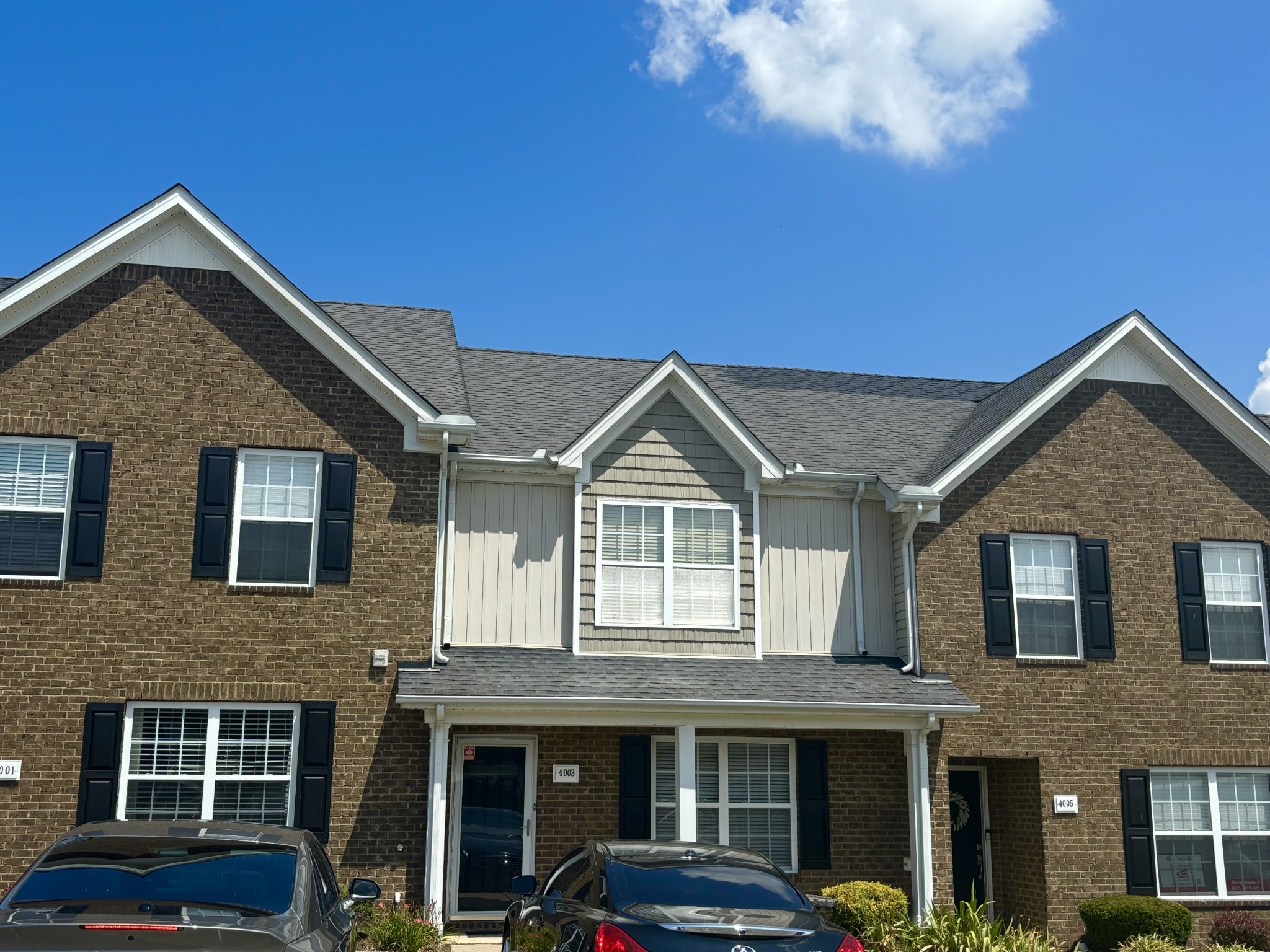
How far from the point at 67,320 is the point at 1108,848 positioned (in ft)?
47.7

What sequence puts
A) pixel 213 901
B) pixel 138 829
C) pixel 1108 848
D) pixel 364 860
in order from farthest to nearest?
pixel 1108 848 < pixel 364 860 < pixel 138 829 < pixel 213 901

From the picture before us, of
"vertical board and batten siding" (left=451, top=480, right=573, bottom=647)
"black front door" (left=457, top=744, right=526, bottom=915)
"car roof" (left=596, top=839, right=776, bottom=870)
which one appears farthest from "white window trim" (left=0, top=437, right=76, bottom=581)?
"car roof" (left=596, top=839, right=776, bottom=870)

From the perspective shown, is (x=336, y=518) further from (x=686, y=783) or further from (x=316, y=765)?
(x=686, y=783)

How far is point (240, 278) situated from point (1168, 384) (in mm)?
12809

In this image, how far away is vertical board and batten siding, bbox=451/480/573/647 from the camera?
1523 cm

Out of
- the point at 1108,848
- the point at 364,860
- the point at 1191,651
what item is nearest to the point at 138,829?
the point at 364,860

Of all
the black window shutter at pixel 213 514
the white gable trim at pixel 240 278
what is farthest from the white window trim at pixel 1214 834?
the black window shutter at pixel 213 514

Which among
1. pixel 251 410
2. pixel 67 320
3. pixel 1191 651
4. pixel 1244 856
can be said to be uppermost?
pixel 67 320

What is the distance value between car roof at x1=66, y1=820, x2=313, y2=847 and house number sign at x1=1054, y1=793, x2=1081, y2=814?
11.2 m

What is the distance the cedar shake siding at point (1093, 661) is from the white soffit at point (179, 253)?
388 inches

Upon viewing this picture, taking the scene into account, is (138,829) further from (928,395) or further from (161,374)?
(928,395)

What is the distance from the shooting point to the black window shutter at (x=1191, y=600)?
16391 mm

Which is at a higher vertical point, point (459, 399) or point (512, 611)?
point (459, 399)

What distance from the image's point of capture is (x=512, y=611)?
1533 centimetres
